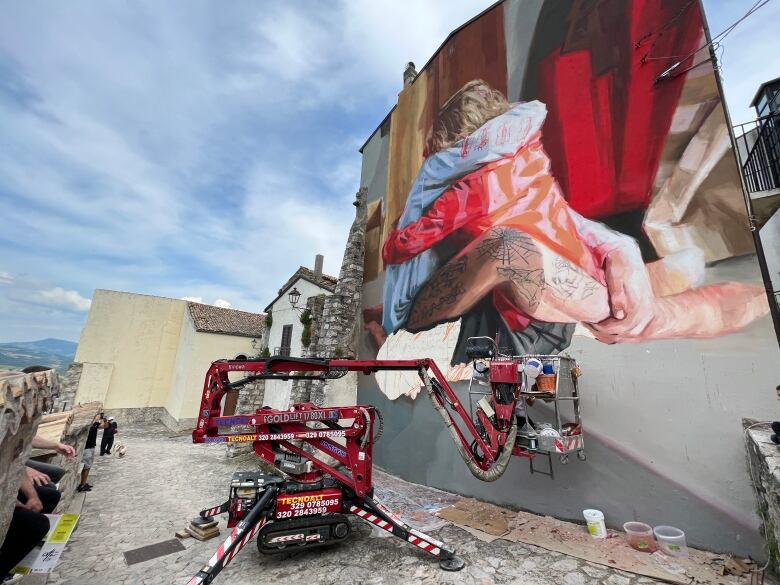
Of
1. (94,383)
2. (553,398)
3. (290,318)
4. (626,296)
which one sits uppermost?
(290,318)

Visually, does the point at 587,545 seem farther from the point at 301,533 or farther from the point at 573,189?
the point at 573,189

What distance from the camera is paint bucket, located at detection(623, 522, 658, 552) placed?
4.38 meters

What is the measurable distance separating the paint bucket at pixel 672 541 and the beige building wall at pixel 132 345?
80.9 feet

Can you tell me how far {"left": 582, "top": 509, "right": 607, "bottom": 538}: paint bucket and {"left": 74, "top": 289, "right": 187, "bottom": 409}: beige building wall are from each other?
23.9 m

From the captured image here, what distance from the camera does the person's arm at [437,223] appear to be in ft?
26.3

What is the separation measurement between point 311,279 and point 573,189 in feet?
33.4

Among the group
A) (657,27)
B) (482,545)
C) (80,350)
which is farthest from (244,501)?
(80,350)

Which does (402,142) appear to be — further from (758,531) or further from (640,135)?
(758,531)

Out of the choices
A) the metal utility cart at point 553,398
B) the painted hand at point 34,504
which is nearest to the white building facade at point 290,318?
the metal utility cart at point 553,398

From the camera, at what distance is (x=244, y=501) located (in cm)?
459

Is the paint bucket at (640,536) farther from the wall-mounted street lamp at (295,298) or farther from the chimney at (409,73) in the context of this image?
the chimney at (409,73)

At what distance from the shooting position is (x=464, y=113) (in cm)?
852

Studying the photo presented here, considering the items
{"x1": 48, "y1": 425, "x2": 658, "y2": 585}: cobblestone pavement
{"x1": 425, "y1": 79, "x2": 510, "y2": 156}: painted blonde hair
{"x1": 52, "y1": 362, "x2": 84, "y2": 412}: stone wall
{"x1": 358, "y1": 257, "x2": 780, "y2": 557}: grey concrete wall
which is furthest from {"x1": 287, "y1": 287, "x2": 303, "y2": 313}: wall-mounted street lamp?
{"x1": 52, "y1": 362, "x2": 84, "y2": 412}: stone wall

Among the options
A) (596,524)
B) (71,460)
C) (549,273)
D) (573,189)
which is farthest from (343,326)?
(596,524)
